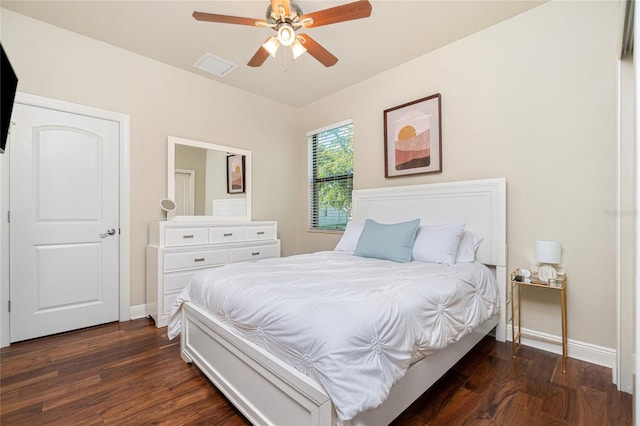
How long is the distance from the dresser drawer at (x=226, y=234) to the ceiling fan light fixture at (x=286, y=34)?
6.80ft

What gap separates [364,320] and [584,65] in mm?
2575

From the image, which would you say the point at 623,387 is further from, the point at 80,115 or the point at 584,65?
the point at 80,115

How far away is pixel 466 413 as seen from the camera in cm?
153

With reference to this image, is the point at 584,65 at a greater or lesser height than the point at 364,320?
greater

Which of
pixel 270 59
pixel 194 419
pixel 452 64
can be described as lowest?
pixel 194 419

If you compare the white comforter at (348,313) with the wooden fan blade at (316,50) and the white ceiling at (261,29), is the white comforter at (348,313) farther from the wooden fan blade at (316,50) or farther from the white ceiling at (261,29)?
the white ceiling at (261,29)

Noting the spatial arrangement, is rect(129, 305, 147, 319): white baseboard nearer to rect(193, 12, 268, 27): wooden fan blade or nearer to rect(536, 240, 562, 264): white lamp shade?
rect(193, 12, 268, 27): wooden fan blade

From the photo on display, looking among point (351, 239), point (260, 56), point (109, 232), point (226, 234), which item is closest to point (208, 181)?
point (226, 234)

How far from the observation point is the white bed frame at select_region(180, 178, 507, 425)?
1.20 m

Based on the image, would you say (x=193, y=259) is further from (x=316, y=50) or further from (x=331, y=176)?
(x=316, y=50)

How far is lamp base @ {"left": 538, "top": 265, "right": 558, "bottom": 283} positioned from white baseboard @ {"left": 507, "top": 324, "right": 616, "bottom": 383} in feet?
1.62

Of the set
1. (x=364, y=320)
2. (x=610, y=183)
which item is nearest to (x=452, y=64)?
(x=610, y=183)

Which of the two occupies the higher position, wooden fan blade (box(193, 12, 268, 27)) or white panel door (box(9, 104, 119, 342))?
wooden fan blade (box(193, 12, 268, 27))

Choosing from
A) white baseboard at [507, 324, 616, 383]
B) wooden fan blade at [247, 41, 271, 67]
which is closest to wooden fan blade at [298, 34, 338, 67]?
wooden fan blade at [247, 41, 271, 67]
